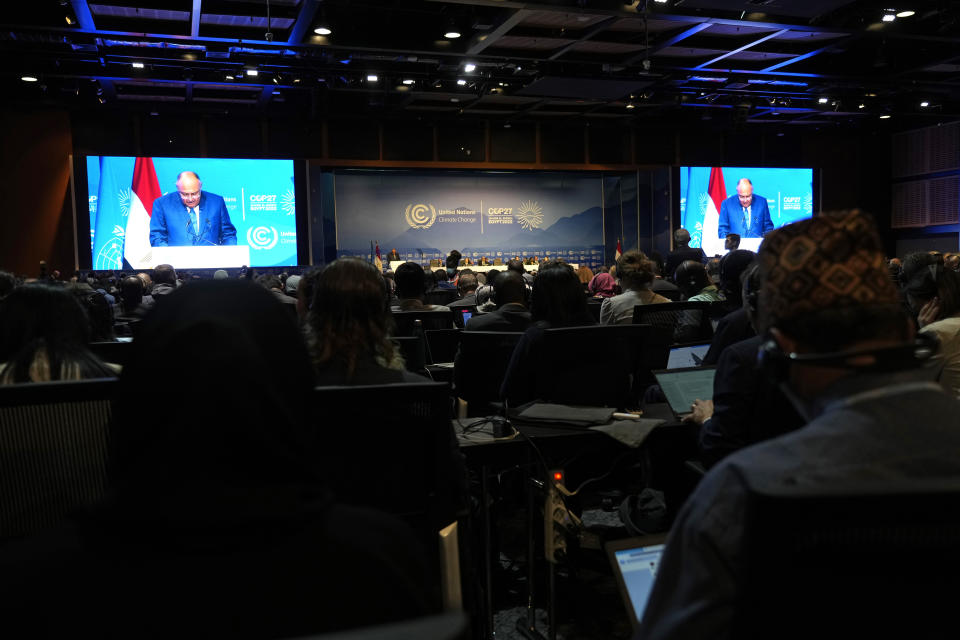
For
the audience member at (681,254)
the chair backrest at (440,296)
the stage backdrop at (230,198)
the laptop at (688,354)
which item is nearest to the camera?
the laptop at (688,354)

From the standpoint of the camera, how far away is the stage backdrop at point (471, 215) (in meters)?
15.4

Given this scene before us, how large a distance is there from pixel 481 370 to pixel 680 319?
131cm

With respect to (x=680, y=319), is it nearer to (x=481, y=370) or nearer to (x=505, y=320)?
(x=505, y=320)

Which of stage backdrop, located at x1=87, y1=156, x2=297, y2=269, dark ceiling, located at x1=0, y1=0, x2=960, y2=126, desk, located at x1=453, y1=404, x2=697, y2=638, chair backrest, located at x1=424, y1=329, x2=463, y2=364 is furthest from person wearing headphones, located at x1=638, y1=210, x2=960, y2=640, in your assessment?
stage backdrop, located at x1=87, y1=156, x2=297, y2=269

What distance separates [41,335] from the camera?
7.43 ft

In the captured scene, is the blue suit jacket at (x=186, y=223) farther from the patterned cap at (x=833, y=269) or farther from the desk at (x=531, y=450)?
the patterned cap at (x=833, y=269)

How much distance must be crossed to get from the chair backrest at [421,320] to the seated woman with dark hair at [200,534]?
3690mm

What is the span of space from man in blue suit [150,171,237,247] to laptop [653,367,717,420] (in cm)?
1117

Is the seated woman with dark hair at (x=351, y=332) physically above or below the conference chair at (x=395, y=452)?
above

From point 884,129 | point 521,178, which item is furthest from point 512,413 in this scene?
point 884,129

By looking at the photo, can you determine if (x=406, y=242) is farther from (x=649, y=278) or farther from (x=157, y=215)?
(x=649, y=278)

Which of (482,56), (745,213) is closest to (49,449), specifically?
(482,56)

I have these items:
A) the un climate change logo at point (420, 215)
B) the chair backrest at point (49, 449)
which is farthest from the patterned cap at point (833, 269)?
the un climate change logo at point (420, 215)

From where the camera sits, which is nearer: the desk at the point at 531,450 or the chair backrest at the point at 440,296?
the desk at the point at 531,450
